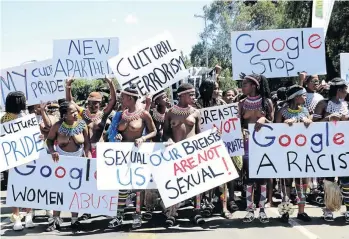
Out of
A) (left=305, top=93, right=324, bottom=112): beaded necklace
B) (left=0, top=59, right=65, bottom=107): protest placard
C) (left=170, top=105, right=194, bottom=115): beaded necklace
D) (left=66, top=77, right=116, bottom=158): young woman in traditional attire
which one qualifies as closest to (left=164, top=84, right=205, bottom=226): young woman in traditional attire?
(left=170, top=105, right=194, bottom=115): beaded necklace

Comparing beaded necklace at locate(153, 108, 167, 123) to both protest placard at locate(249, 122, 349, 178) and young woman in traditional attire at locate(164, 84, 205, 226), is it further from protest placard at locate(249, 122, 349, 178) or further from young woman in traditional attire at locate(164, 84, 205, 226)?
protest placard at locate(249, 122, 349, 178)

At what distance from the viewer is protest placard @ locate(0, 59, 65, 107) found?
7.72 metres

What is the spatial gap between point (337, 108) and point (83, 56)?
4208mm

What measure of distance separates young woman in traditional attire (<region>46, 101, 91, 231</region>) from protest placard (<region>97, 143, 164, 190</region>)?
0.47 metres

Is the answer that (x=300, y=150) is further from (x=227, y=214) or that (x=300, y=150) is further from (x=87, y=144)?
(x=87, y=144)

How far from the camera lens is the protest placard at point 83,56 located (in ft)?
25.7

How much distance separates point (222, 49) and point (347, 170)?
47302 mm

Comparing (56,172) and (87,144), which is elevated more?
(87,144)

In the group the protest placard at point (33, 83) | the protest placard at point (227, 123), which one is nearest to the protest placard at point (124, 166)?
the protest placard at point (227, 123)

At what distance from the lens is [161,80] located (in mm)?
6824

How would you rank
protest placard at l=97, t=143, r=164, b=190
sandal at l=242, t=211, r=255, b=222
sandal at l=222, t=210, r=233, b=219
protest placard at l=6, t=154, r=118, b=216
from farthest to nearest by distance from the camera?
sandal at l=222, t=210, r=233, b=219 → sandal at l=242, t=211, r=255, b=222 → protest placard at l=6, t=154, r=118, b=216 → protest placard at l=97, t=143, r=164, b=190

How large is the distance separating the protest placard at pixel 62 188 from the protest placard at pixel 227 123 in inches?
71.8

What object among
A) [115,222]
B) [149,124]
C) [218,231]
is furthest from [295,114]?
[115,222]

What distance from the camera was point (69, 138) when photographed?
6281 mm
